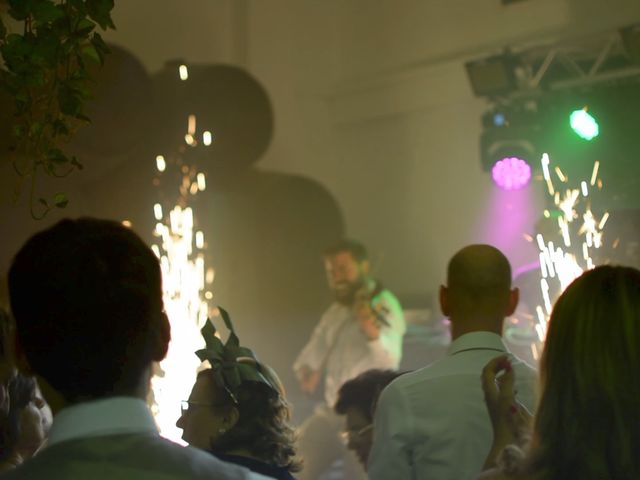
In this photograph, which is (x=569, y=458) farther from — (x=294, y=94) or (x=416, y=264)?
(x=294, y=94)

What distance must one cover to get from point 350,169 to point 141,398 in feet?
23.4

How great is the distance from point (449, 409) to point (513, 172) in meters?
4.35

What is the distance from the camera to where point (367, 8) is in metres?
8.26

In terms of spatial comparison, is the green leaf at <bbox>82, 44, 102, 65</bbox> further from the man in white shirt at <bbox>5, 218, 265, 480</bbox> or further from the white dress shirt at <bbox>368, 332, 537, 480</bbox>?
the white dress shirt at <bbox>368, 332, 537, 480</bbox>

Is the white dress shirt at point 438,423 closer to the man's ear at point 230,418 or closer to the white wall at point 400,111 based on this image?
the man's ear at point 230,418

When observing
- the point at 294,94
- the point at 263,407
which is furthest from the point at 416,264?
the point at 263,407

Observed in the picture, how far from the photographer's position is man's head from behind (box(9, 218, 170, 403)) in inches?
41.4

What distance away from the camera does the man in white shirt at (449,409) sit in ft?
6.17

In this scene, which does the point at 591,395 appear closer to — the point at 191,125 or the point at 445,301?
the point at 445,301

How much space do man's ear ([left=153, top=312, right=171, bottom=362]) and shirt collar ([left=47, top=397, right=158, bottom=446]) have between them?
0.06m

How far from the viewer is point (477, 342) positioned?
198cm

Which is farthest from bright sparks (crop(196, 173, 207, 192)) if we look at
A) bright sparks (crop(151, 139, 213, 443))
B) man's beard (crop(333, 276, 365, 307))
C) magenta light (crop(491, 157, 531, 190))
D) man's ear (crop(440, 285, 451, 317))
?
man's ear (crop(440, 285, 451, 317))

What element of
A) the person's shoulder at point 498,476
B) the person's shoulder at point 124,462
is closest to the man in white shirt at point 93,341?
the person's shoulder at point 124,462

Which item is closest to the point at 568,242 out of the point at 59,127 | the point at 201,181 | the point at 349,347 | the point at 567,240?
the point at 567,240
